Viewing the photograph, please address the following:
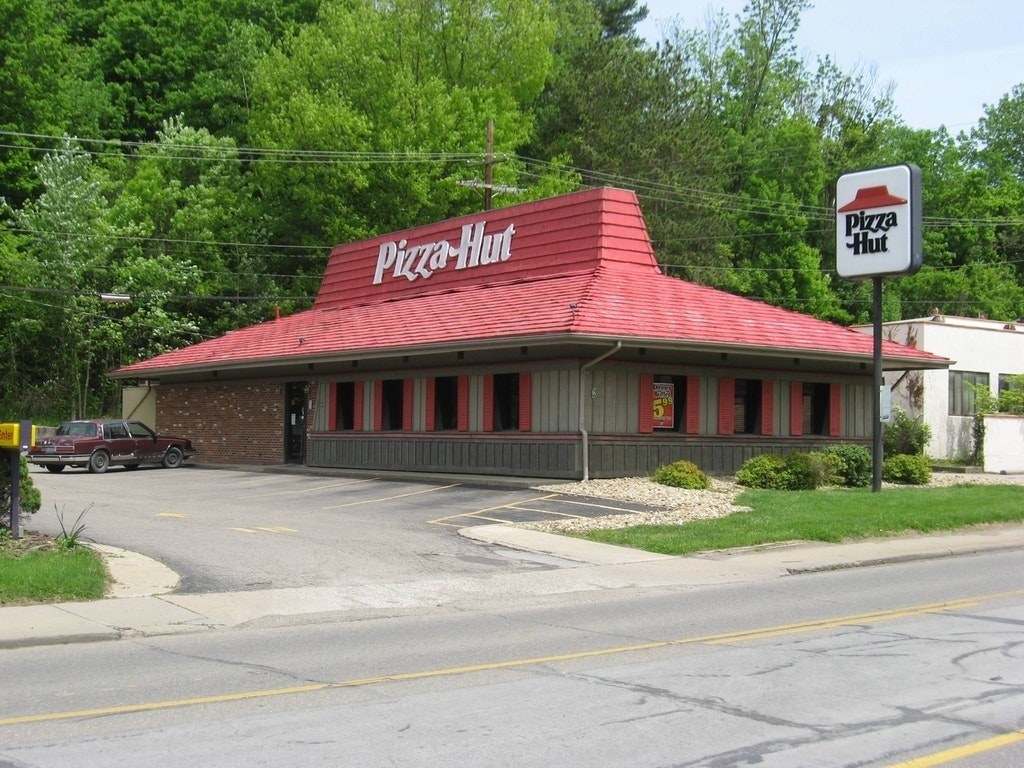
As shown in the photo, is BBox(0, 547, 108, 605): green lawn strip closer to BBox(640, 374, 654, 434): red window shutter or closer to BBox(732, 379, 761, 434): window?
BBox(640, 374, 654, 434): red window shutter

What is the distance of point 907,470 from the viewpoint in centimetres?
2817

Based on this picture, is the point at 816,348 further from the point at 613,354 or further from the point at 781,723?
the point at 781,723

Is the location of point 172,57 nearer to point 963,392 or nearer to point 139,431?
point 139,431

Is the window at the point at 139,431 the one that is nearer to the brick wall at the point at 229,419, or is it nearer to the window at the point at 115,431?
the window at the point at 115,431

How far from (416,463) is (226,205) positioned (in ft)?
88.0

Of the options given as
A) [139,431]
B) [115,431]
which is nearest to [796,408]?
[139,431]

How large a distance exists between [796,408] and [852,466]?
334cm

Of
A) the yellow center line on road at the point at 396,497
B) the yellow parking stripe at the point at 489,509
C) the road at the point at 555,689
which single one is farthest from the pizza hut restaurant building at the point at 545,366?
the road at the point at 555,689

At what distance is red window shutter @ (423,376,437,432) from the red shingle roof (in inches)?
59.1

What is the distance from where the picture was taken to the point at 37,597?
1197 centimetres

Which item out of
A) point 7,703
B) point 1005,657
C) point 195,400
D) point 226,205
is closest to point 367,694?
point 7,703

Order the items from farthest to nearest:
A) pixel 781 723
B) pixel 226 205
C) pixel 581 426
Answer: pixel 226 205, pixel 581 426, pixel 781 723

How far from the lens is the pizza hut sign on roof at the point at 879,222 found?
2316cm

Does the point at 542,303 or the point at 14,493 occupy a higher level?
the point at 542,303
